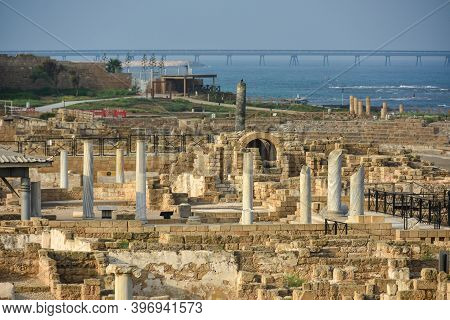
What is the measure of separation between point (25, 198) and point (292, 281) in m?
10.1

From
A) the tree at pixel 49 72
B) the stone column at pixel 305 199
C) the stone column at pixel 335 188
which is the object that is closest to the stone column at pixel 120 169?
the stone column at pixel 335 188

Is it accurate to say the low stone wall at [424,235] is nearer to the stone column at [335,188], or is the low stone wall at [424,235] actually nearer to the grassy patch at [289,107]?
the stone column at [335,188]

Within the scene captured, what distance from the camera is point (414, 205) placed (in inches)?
1982

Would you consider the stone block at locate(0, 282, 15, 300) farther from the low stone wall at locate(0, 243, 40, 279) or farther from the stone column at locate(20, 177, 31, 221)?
the stone column at locate(20, 177, 31, 221)

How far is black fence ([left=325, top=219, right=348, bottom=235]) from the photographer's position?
45062 millimetres

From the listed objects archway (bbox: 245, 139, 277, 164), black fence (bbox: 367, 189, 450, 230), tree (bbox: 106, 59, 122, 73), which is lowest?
black fence (bbox: 367, 189, 450, 230)

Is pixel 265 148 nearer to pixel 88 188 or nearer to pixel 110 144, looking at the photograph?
pixel 110 144

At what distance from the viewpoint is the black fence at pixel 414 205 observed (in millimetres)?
48438

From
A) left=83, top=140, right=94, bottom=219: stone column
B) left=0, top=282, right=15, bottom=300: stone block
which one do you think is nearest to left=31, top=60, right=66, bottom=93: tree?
left=83, top=140, right=94, bottom=219: stone column

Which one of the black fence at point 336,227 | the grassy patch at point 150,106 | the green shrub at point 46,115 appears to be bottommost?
the black fence at point 336,227

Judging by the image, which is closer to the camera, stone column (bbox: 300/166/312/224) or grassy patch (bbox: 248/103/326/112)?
stone column (bbox: 300/166/312/224)

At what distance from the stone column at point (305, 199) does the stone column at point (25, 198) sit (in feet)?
20.1

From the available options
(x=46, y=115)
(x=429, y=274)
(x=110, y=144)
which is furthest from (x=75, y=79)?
(x=429, y=274)

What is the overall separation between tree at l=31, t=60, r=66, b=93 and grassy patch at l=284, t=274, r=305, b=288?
9380 centimetres
